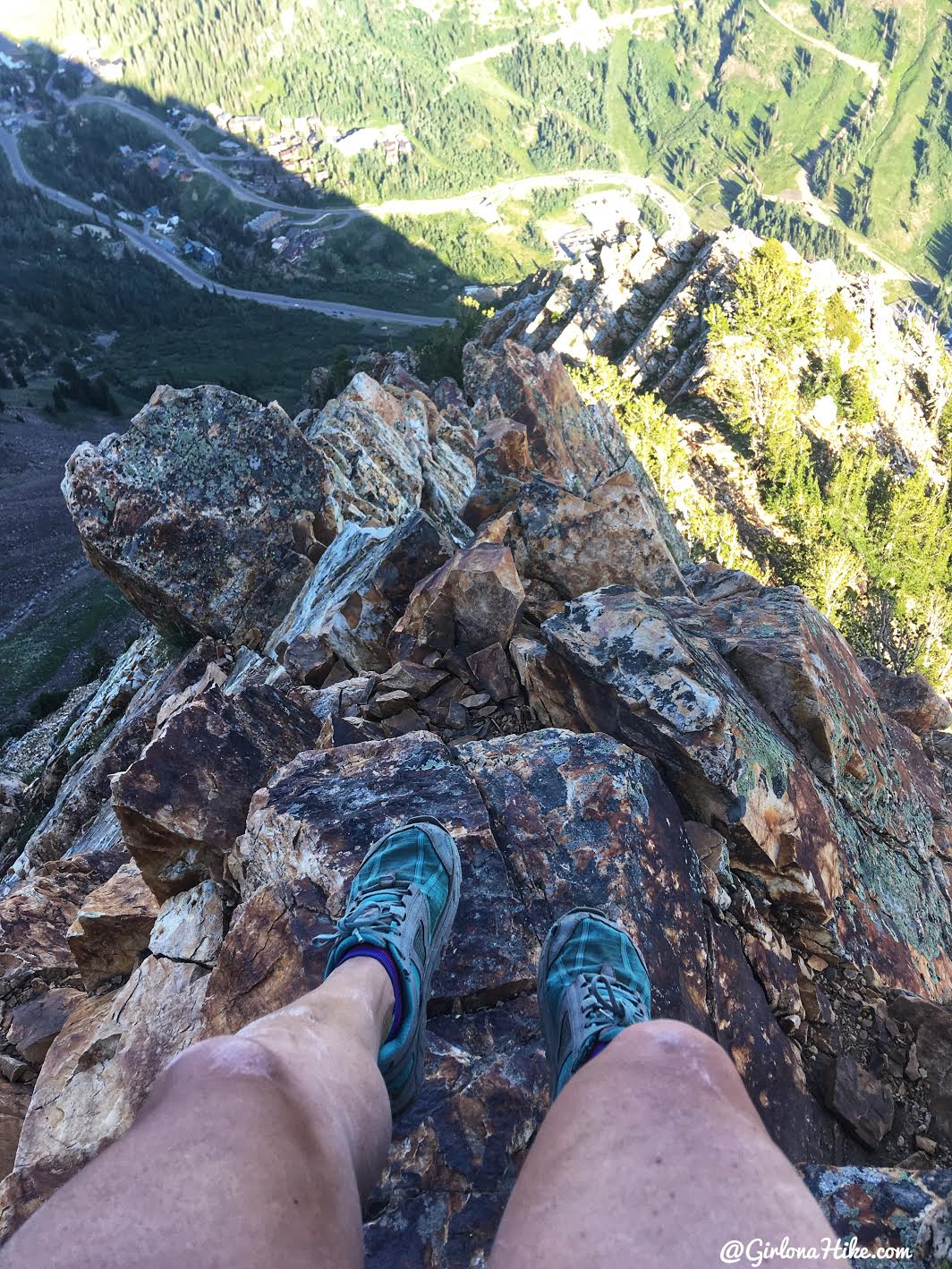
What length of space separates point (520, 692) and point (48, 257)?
205 meters

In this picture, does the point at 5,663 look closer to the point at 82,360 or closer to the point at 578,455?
the point at 578,455

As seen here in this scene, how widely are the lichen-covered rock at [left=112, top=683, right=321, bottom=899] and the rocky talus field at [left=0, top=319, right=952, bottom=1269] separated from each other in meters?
0.03

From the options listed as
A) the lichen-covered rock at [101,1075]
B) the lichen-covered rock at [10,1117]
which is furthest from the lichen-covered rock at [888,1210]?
the lichen-covered rock at [10,1117]

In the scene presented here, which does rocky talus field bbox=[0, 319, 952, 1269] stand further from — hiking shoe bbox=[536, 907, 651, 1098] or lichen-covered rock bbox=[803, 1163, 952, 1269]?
hiking shoe bbox=[536, 907, 651, 1098]

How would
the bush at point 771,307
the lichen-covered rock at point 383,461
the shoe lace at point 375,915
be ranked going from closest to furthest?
the shoe lace at point 375,915 → the lichen-covered rock at point 383,461 → the bush at point 771,307

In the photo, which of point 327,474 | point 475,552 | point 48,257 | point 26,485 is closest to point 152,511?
point 327,474

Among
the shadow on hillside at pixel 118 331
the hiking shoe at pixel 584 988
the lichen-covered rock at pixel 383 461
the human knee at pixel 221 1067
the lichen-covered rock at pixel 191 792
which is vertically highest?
the human knee at pixel 221 1067

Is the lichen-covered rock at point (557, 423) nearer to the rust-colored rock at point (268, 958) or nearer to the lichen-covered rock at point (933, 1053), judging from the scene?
the lichen-covered rock at point (933, 1053)

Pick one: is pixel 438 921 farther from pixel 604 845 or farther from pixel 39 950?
pixel 39 950

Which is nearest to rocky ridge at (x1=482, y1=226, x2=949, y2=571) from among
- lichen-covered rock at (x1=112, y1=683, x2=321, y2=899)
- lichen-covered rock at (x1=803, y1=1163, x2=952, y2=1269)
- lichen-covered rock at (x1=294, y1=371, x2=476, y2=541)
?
lichen-covered rock at (x1=294, y1=371, x2=476, y2=541)

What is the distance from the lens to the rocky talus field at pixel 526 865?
529 centimetres

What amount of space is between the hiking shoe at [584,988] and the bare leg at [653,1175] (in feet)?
2.63

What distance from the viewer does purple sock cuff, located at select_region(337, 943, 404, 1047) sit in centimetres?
436

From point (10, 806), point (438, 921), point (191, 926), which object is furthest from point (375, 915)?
point (10, 806)
